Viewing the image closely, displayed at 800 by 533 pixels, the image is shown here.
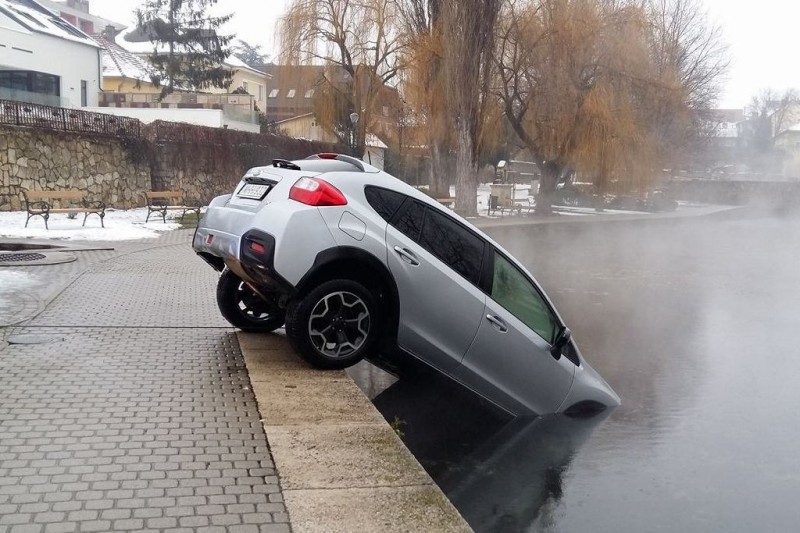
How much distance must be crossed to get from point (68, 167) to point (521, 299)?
20779mm

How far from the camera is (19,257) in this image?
506 inches

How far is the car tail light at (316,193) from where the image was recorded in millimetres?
→ 5703

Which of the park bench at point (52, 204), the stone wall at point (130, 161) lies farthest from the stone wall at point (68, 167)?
the park bench at point (52, 204)

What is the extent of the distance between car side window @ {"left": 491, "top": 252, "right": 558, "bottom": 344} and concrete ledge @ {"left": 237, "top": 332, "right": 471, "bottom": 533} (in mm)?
1410

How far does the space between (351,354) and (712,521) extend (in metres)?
2.71

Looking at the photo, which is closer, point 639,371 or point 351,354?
point 351,354

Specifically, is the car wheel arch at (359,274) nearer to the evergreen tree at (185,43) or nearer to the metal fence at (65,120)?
the metal fence at (65,120)

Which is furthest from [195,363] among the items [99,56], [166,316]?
[99,56]

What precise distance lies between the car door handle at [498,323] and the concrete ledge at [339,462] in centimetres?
118

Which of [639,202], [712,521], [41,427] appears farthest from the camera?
[639,202]

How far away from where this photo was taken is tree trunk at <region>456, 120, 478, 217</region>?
31.3 meters

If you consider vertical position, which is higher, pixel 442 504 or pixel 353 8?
pixel 353 8

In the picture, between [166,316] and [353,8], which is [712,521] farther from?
[353,8]

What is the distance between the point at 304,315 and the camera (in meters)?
5.71
